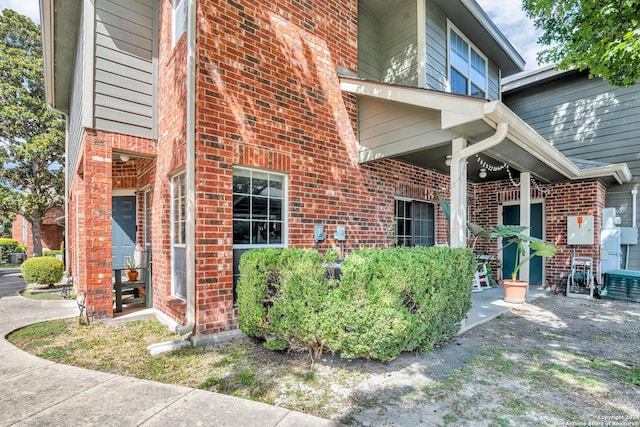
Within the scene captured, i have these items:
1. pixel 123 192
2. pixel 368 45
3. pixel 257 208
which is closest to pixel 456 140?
pixel 257 208

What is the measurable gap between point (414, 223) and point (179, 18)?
5.97 m

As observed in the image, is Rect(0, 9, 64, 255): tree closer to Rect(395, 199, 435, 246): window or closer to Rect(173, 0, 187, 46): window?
Rect(173, 0, 187, 46): window

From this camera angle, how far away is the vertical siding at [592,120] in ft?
26.6

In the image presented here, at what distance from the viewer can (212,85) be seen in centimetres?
422

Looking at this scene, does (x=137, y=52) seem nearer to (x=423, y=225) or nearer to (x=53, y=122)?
(x=423, y=225)

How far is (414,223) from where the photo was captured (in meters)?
7.37

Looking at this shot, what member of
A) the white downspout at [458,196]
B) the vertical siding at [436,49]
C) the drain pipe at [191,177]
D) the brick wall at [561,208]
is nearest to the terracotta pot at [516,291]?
the brick wall at [561,208]

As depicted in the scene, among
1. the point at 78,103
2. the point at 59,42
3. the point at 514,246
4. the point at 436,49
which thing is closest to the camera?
the point at 78,103

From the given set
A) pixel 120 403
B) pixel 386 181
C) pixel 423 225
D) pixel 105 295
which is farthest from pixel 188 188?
pixel 423 225

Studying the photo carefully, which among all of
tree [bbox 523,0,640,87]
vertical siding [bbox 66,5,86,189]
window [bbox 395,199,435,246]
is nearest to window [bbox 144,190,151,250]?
vertical siding [bbox 66,5,86,189]

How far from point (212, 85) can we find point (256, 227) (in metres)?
2.02

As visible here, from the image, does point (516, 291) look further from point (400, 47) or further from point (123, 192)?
point (123, 192)

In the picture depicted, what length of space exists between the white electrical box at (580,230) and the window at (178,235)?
28.6 ft

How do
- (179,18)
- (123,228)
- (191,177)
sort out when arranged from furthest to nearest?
(123,228)
(179,18)
(191,177)
